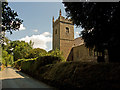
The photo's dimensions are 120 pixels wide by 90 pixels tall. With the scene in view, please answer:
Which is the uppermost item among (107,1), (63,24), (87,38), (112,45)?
(63,24)

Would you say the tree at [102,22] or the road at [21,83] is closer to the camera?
the tree at [102,22]

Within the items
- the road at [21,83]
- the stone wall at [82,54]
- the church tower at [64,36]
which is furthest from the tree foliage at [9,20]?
the church tower at [64,36]

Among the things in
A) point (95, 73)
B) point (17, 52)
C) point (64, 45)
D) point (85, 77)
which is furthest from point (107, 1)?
point (17, 52)

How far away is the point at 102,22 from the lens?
18.3ft

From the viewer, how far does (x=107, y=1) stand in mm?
5688

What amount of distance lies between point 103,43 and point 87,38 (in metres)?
1.74

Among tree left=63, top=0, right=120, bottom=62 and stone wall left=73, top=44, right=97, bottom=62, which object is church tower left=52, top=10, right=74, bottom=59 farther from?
tree left=63, top=0, right=120, bottom=62

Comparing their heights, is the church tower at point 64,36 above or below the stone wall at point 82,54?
above

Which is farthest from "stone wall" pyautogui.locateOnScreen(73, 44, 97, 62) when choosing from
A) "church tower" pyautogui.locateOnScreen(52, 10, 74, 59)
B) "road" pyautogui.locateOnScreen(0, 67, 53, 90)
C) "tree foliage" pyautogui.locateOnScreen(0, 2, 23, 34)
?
"tree foliage" pyautogui.locateOnScreen(0, 2, 23, 34)

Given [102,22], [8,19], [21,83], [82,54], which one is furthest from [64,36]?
[102,22]

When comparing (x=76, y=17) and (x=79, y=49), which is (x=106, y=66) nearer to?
(x=76, y=17)

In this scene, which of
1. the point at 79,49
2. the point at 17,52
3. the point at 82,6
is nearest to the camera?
the point at 82,6

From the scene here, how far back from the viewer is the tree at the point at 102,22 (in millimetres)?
4762

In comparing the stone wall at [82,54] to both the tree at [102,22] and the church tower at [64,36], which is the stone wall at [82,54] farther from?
the tree at [102,22]
